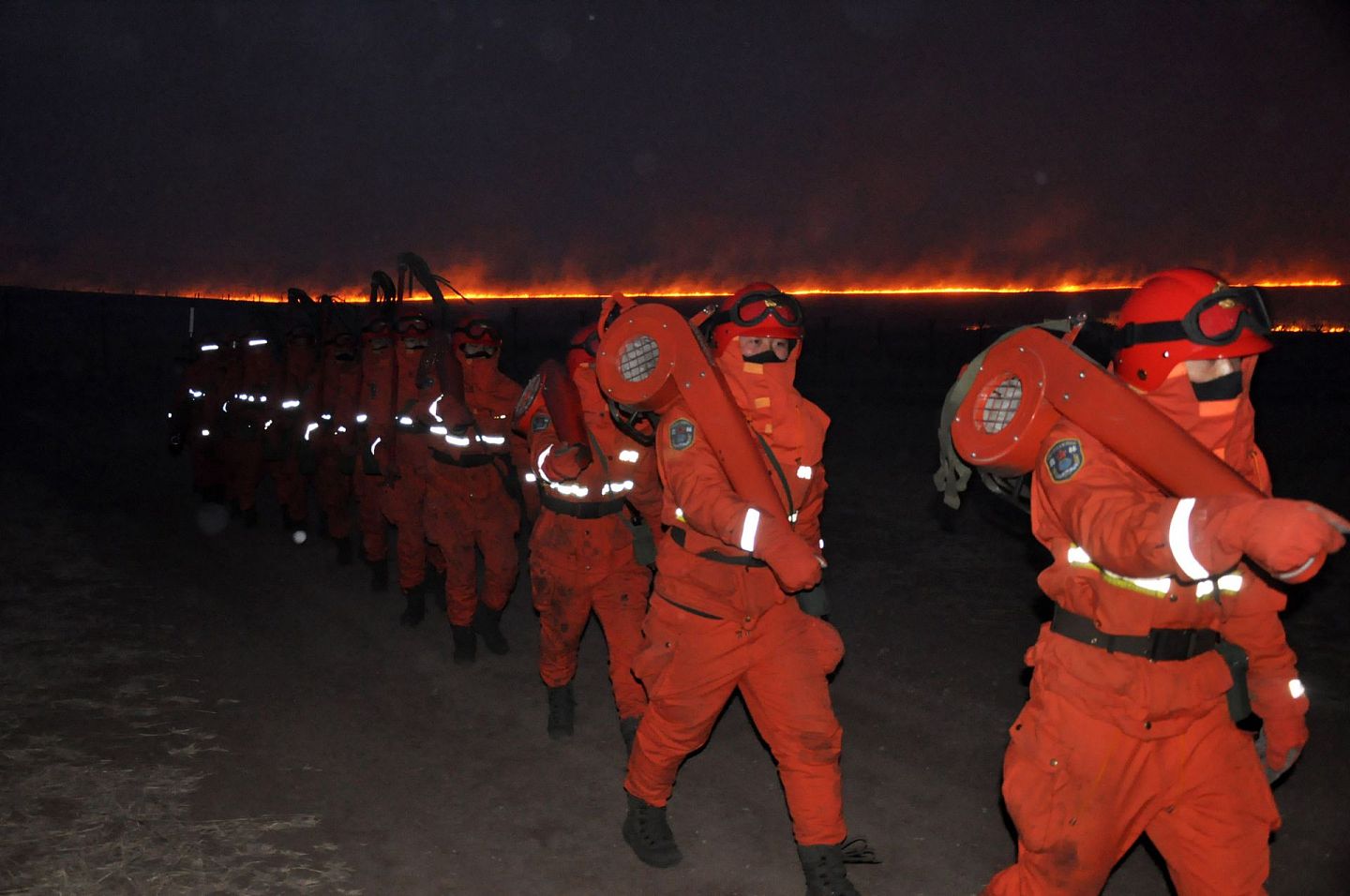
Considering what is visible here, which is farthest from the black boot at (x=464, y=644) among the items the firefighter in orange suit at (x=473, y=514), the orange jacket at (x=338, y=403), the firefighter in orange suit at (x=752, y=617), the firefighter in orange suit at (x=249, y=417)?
the firefighter in orange suit at (x=249, y=417)

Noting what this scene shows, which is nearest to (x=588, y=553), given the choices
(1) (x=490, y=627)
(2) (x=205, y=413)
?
(1) (x=490, y=627)

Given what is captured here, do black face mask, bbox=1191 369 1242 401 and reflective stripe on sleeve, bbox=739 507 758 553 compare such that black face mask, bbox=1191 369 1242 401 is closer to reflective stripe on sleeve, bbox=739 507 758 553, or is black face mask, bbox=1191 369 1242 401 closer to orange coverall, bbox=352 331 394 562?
reflective stripe on sleeve, bbox=739 507 758 553

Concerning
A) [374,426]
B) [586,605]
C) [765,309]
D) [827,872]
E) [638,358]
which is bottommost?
[827,872]

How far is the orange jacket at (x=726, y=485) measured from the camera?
4.05m

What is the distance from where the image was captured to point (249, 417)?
39.3 ft

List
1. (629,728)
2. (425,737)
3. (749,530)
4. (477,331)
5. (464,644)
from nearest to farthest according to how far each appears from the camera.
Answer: (749,530) → (629,728) → (425,737) → (464,644) → (477,331)

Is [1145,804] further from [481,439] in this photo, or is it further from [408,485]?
[408,485]

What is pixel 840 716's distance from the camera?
6.30 m

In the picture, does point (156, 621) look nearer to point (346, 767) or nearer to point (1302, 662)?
point (346, 767)

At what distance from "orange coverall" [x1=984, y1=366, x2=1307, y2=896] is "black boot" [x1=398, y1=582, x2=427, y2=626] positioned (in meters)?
5.82

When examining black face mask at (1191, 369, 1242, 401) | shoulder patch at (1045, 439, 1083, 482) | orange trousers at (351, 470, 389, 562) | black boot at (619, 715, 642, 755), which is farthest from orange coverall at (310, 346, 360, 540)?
black face mask at (1191, 369, 1242, 401)

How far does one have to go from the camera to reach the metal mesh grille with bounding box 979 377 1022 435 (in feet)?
10.5

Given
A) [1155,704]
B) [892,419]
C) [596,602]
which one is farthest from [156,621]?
[892,419]

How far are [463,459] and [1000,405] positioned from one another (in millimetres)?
4785
